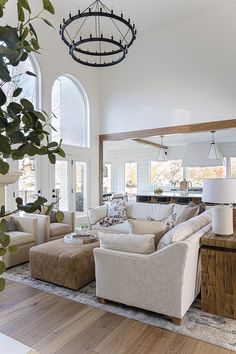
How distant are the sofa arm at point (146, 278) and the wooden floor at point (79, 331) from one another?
0.19 metres

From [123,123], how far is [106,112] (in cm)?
72

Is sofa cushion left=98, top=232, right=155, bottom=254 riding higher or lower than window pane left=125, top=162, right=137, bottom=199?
lower

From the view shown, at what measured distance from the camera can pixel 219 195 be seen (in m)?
2.64

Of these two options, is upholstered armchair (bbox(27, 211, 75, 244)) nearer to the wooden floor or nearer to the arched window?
the wooden floor

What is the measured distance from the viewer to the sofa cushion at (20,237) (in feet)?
13.3

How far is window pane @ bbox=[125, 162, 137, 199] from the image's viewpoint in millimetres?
12164

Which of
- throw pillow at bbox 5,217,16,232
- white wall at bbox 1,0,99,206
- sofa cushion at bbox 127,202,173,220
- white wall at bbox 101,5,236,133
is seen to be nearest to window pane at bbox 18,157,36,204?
white wall at bbox 1,0,99,206

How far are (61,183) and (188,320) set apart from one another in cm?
491

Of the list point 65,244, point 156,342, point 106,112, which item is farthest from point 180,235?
point 106,112

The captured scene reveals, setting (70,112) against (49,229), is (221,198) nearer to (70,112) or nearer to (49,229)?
(49,229)

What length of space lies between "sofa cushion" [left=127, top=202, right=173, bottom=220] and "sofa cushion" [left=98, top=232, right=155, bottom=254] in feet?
8.22

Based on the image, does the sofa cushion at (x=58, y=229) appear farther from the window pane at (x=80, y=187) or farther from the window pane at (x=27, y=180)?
the window pane at (x=80, y=187)

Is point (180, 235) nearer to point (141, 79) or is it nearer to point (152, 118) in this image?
point (152, 118)

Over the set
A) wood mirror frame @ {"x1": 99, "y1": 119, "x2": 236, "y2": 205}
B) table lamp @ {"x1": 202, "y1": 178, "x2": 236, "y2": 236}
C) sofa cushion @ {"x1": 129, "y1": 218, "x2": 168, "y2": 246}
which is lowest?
sofa cushion @ {"x1": 129, "y1": 218, "x2": 168, "y2": 246}
